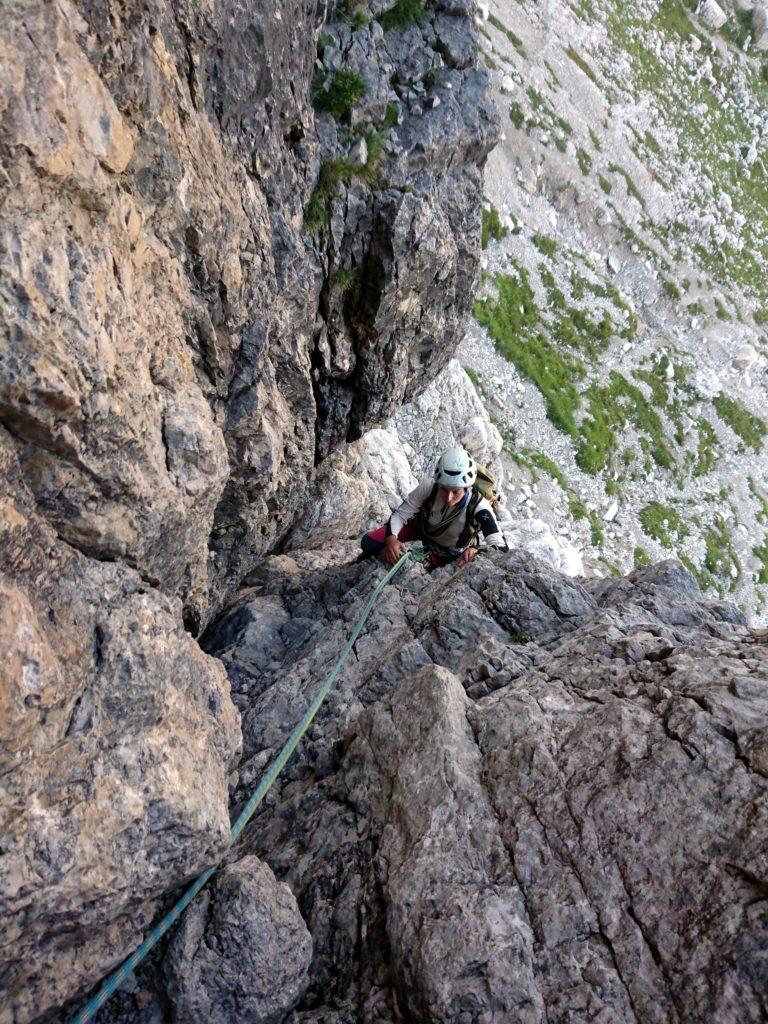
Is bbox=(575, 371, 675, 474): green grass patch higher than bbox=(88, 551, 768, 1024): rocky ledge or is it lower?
lower

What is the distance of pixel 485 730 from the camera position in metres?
6.65

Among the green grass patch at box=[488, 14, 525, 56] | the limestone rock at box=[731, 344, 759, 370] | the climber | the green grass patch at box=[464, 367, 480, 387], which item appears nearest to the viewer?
the climber

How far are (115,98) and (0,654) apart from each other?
15.3ft

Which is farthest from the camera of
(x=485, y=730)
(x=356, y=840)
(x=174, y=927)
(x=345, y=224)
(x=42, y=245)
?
(x=345, y=224)

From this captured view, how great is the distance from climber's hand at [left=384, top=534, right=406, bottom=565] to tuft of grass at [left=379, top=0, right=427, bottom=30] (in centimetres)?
884

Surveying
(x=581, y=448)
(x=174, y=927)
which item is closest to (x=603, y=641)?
(x=174, y=927)

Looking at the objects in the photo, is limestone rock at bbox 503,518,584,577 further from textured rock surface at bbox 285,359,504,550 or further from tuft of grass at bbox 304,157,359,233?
tuft of grass at bbox 304,157,359,233

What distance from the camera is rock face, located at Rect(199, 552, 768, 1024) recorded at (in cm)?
470

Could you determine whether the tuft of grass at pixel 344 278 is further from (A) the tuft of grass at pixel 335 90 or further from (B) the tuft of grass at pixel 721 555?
(B) the tuft of grass at pixel 721 555

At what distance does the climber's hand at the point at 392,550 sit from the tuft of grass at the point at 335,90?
23.4 feet

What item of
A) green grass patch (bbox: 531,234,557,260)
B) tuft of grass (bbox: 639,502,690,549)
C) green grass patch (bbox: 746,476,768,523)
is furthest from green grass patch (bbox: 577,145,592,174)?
tuft of grass (bbox: 639,502,690,549)

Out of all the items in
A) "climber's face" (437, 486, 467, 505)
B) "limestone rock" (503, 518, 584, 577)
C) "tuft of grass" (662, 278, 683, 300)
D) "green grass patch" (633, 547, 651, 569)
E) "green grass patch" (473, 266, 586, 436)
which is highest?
"tuft of grass" (662, 278, 683, 300)

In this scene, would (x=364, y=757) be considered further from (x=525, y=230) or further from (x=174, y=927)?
(x=525, y=230)

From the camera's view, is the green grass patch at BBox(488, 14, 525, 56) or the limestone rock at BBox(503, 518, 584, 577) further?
the green grass patch at BBox(488, 14, 525, 56)
